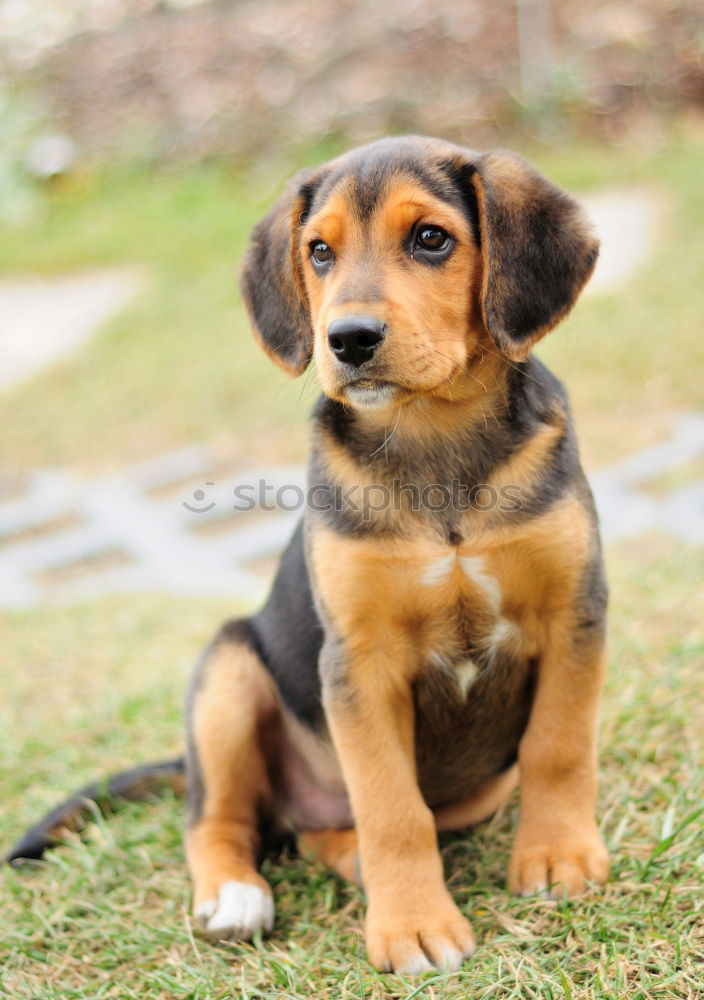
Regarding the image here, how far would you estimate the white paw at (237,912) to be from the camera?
132 inches

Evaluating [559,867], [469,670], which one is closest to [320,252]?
[469,670]

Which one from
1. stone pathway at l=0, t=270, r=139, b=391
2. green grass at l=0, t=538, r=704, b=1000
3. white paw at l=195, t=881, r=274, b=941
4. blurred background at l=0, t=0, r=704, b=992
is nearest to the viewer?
green grass at l=0, t=538, r=704, b=1000

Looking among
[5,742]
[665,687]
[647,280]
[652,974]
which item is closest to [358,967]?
[652,974]

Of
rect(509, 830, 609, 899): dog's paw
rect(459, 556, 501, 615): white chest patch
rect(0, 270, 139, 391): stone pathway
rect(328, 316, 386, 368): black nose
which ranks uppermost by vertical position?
rect(328, 316, 386, 368): black nose

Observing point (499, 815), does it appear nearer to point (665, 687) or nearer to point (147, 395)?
point (665, 687)

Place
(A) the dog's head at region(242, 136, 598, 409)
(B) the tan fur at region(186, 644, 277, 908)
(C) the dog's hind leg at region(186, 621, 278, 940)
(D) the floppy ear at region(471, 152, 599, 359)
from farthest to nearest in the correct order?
1. (B) the tan fur at region(186, 644, 277, 908)
2. (C) the dog's hind leg at region(186, 621, 278, 940)
3. (D) the floppy ear at region(471, 152, 599, 359)
4. (A) the dog's head at region(242, 136, 598, 409)

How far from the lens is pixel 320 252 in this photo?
343 centimetres

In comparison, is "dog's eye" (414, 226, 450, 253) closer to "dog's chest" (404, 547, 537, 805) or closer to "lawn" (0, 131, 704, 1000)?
"dog's chest" (404, 547, 537, 805)

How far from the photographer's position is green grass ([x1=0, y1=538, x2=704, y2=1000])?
2967 millimetres

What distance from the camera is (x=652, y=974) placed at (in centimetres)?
284

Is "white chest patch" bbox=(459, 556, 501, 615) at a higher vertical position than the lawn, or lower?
higher

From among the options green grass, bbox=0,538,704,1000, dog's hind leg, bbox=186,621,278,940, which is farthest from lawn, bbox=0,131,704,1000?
dog's hind leg, bbox=186,621,278,940

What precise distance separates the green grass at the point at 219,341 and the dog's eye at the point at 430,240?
17.0ft

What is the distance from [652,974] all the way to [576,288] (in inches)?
73.4
